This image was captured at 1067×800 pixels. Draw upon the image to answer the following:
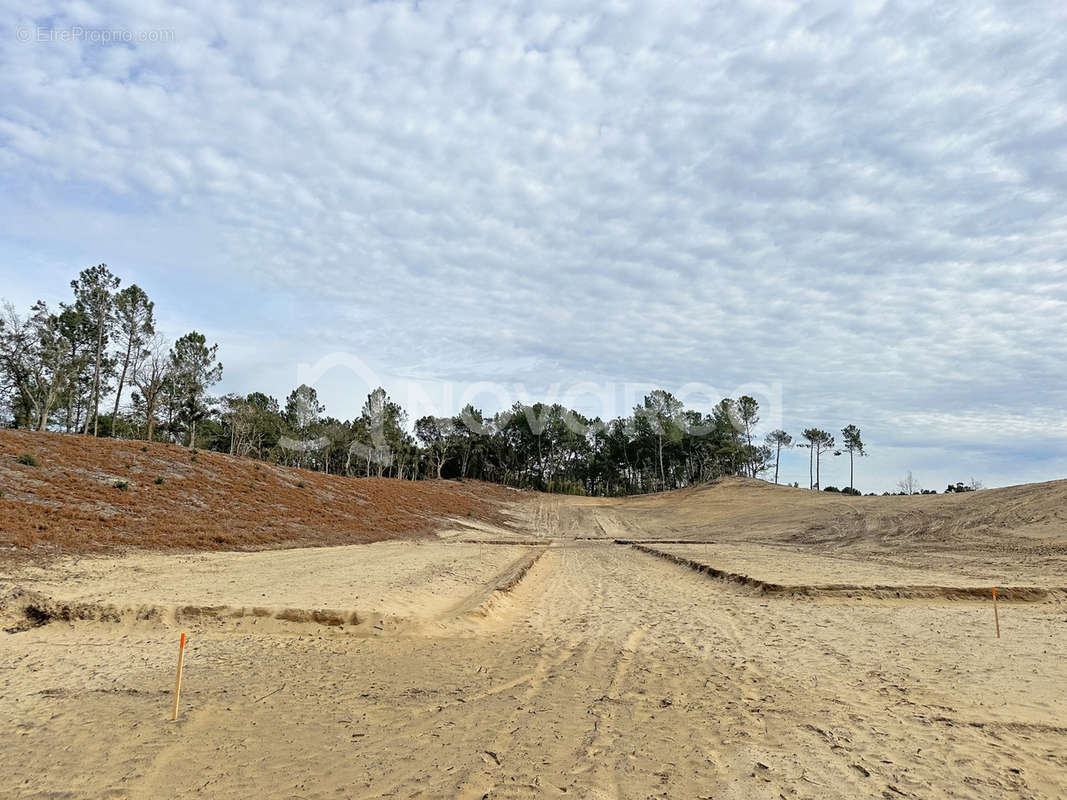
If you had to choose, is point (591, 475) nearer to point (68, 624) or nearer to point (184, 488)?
point (184, 488)

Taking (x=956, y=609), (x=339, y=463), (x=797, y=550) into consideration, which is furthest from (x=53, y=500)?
(x=339, y=463)

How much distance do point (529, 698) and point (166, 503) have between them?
79.1 feet

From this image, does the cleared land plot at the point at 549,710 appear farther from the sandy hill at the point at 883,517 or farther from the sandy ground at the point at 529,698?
the sandy hill at the point at 883,517

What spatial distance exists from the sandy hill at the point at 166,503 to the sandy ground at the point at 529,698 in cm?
703

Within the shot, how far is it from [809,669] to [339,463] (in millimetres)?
95313

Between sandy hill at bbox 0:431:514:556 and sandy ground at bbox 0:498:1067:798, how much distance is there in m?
7.03

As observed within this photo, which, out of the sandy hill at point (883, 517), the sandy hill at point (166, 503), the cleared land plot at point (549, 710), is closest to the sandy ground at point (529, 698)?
the cleared land plot at point (549, 710)

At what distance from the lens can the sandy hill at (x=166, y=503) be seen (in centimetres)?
1962

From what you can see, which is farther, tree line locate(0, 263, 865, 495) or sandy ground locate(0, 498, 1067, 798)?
tree line locate(0, 263, 865, 495)

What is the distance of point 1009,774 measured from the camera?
5273mm

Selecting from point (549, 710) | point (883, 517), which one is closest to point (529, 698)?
point (549, 710)

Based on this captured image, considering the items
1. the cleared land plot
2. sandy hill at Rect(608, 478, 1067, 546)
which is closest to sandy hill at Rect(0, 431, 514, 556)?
the cleared land plot

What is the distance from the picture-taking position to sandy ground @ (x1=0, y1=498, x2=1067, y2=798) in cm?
530

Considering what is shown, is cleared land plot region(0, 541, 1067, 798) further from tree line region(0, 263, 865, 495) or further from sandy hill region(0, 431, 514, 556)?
tree line region(0, 263, 865, 495)
